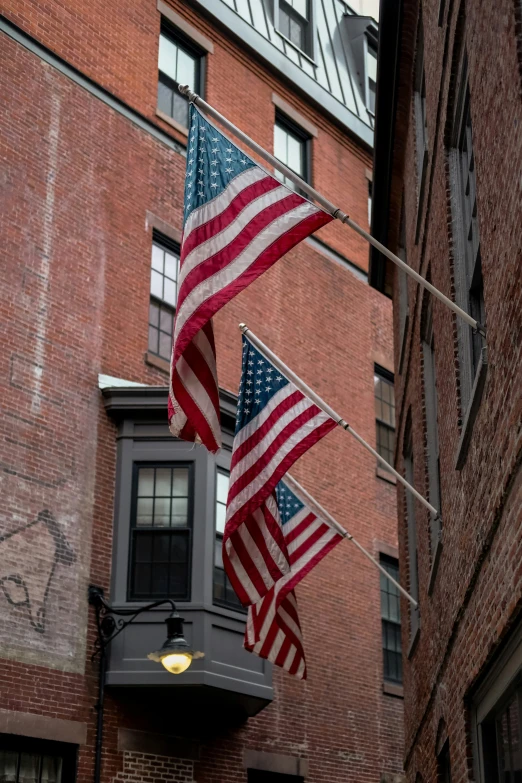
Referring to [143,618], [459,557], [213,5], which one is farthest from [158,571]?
[213,5]

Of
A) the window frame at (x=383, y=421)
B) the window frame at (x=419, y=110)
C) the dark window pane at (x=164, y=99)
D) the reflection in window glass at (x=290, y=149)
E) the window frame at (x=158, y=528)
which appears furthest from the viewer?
the reflection in window glass at (x=290, y=149)

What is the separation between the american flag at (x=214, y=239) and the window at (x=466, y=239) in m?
1.32

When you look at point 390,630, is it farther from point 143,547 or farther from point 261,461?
point 261,461

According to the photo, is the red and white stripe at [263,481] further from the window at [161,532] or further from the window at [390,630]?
the window at [390,630]

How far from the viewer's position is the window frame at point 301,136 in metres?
22.9

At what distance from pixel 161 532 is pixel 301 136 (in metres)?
10.5

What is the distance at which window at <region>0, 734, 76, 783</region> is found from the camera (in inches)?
551

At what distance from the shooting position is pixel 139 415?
1675 cm

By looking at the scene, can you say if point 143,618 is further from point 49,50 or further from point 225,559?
point 49,50

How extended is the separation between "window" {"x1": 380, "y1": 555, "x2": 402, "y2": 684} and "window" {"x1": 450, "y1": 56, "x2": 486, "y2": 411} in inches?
524

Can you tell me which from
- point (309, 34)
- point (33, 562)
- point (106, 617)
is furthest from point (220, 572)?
point (309, 34)

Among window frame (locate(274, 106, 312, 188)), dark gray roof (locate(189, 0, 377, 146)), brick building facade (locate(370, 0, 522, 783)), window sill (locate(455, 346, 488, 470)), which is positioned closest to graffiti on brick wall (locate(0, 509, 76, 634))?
brick building facade (locate(370, 0, 522, 783))

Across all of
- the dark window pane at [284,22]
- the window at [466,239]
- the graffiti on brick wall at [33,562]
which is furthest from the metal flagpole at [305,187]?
the dark window pane at [284,22]

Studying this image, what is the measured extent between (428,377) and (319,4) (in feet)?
51.4
